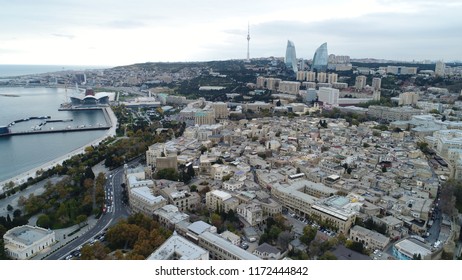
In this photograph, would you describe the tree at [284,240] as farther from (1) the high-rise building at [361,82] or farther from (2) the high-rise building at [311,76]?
(2) the high-rise building at [311,76]

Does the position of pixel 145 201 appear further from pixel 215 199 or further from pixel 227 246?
pixel 227 246

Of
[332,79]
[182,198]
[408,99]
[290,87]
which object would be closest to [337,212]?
[182,198]

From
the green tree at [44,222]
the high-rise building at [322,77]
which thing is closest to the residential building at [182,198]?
the green tree at [44,222]

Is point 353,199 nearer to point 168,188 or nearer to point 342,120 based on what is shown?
point 168,188

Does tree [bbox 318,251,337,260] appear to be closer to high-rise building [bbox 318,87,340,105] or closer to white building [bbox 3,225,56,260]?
white building [bbox 3,225,56,260]

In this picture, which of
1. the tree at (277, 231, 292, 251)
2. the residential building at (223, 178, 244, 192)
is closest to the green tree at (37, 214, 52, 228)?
the residential building at (223, 178, 244, 192)

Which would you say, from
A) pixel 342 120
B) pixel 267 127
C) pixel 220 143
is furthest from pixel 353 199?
pixel 342 120
